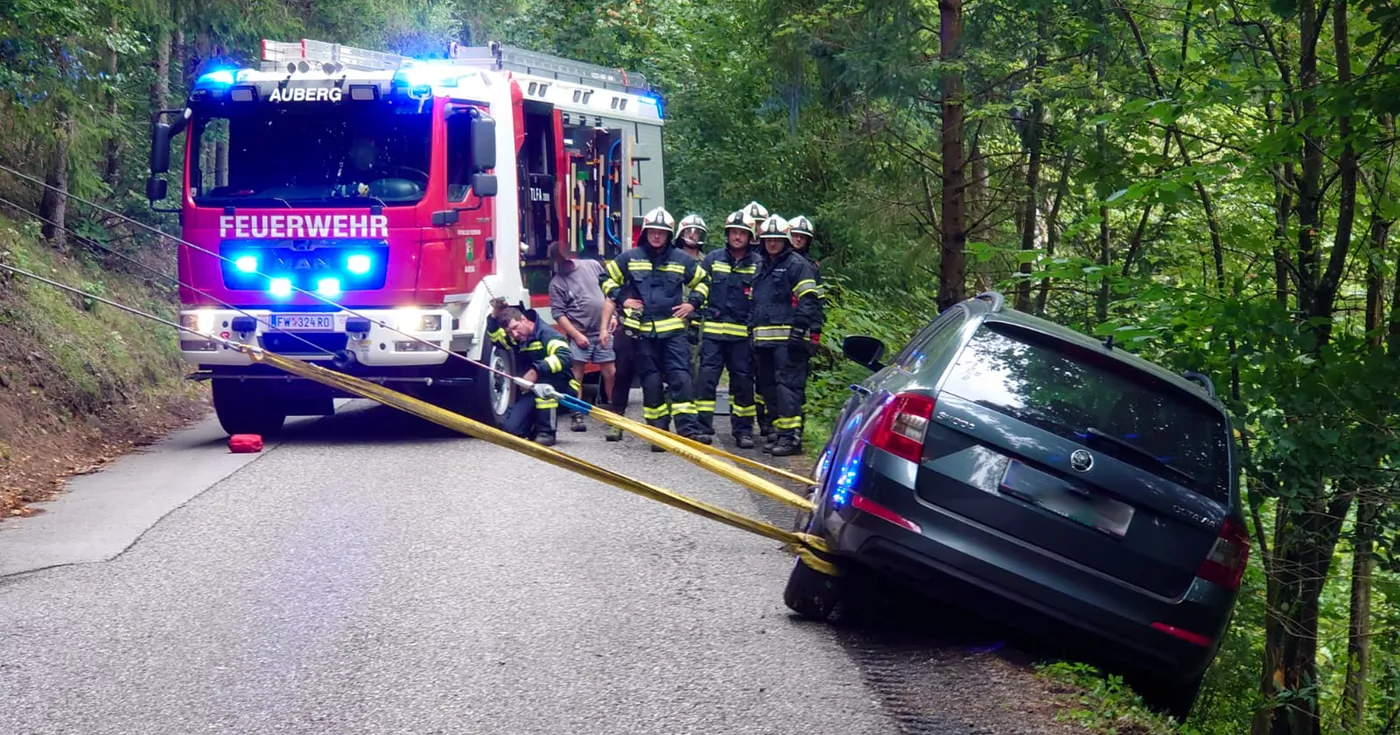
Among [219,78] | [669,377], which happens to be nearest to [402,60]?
[219,78]

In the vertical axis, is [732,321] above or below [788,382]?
above

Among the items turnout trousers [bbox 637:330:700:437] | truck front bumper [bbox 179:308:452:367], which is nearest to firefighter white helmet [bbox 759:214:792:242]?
turnout trousers [bbox 637:330:700:437]

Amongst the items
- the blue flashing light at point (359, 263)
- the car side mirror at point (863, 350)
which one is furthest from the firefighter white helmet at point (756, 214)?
the car side mirror at point (863, 350)

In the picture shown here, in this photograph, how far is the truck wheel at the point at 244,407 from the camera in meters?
13.0

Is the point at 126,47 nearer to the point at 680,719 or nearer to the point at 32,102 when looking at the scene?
the point at 32,102

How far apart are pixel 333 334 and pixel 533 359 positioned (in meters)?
1.79

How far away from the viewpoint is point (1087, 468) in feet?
18.8

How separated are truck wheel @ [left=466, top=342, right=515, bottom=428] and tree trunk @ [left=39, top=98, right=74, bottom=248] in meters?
4.94

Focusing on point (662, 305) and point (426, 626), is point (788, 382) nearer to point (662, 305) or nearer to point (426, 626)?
point (662, 305)

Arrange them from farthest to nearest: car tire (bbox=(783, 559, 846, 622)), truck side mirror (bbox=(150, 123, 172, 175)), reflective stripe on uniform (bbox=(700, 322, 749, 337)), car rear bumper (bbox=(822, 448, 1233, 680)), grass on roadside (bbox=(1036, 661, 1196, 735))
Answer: reflective stripe on uniform (bbox=(700, 322, 749, 337))
truck side mirror (bbox=(150, 123, 172, 175))
car tire (bbox=(783, 559, 846, 622))
car rear bumper (bbox=(822, 448, 1233, 680))
grass on roadside (bbox=(1036, 661, 1196, 735))

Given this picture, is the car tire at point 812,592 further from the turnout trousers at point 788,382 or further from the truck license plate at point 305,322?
the truck license plate at point 305,322

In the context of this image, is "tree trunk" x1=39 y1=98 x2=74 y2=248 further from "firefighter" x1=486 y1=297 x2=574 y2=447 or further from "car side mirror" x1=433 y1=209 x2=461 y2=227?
"firefighter" x1=486 y1=297 x2=574 y2=447

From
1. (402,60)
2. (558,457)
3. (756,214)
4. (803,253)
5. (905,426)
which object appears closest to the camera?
(905,426)

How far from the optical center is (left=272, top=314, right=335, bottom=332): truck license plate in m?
12.3
